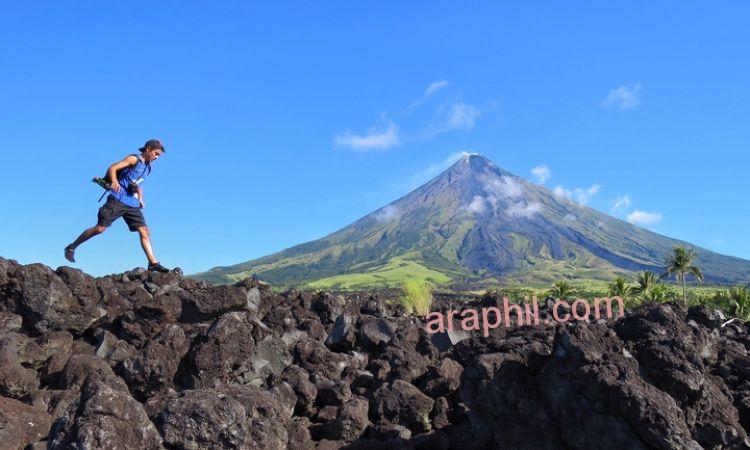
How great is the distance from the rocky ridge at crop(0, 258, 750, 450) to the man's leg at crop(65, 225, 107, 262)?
937mm

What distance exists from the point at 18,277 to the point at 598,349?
285 inches

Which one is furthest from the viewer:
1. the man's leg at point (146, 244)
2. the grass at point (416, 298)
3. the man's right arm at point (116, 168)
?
A: the grass at point (416, 298)

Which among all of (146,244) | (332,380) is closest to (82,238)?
(146,244)

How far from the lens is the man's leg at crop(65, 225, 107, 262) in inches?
392

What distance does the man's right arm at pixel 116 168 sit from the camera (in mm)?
9633

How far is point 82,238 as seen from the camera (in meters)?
10.1

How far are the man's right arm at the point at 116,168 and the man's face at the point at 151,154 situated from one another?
0.85ft

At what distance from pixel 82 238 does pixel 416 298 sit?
904cm

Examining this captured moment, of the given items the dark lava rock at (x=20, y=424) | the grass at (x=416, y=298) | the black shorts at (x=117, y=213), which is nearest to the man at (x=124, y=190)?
the black shorts at (x=117, y=213)

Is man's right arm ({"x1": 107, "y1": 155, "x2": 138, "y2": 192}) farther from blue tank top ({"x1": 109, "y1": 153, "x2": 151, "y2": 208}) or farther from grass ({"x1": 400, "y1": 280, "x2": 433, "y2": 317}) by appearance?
grass ({"x1": 400, "y1": 280, "x2": 433, "y2": 317})

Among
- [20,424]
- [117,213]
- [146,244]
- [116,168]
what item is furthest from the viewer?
[146,244]

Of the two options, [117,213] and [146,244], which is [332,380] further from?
[146,244]

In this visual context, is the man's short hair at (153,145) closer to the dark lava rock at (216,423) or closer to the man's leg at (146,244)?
the man's leg at (146,244)

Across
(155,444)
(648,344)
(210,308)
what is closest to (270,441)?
(155,444)
